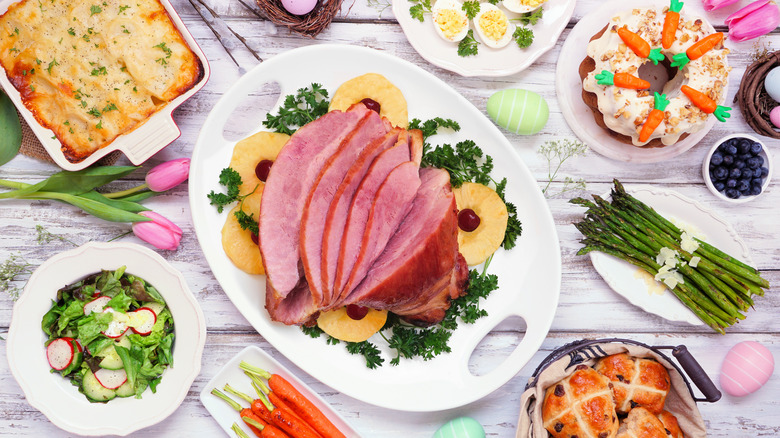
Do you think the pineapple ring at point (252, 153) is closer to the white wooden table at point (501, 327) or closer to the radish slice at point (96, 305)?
the white wooden table at point (501, 327)

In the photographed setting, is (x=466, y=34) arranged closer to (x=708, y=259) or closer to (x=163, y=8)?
(x=163, y=8)

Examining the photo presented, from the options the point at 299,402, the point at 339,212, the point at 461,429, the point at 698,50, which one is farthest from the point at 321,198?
the point at 698,50

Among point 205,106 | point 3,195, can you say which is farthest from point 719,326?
point 3,195

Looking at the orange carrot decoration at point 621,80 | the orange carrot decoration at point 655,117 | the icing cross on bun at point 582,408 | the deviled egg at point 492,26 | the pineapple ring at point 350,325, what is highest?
the deviled egg at point 492,26

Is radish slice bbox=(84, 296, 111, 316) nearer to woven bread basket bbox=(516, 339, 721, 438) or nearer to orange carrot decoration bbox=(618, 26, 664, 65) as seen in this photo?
woven bread basket bbox=(516, 339, 721, 438)

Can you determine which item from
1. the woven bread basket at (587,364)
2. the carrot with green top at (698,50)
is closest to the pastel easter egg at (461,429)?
Answer: the woven bread basket at (587,364)

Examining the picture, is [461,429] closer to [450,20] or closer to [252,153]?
[252,153]

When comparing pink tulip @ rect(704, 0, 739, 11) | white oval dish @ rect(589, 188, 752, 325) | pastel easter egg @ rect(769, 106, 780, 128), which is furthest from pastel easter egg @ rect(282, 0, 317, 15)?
pastel easter egg @ rect(769, 106, 780, 128)
